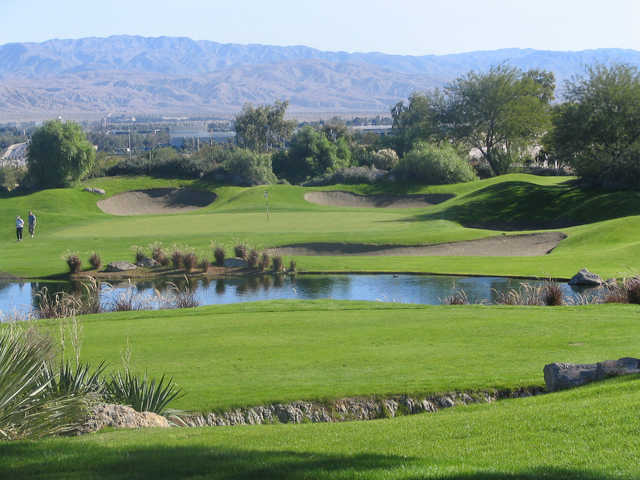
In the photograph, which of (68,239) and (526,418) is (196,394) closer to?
(526,418)

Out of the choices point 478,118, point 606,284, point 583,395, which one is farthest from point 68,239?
point 478,118

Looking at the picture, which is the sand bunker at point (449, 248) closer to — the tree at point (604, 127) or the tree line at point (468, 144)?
the tree at point (604, 127)

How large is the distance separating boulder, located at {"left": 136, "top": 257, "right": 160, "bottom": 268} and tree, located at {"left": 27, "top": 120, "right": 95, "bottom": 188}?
3224 cm

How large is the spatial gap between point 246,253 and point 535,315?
65.4ft

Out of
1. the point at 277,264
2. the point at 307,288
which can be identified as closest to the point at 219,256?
the point at 277,264

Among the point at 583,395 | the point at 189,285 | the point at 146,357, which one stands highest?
the point at 583,395

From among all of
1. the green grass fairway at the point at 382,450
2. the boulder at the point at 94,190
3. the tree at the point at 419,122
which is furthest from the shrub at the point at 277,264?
the tree at the point at 419,122

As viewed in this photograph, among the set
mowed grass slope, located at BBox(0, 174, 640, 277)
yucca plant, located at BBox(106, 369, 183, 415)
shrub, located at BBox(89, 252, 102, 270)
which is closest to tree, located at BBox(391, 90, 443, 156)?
mowed grass slope, located at BBox(0, 174, 640, 277)

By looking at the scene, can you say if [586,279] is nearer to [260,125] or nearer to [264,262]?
[264,262]

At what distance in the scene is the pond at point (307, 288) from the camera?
27953mm

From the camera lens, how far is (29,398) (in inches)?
340

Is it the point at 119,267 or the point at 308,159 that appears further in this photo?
the point at 308,159

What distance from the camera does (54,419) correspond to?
29.7 feet

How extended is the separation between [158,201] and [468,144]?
118 ft
